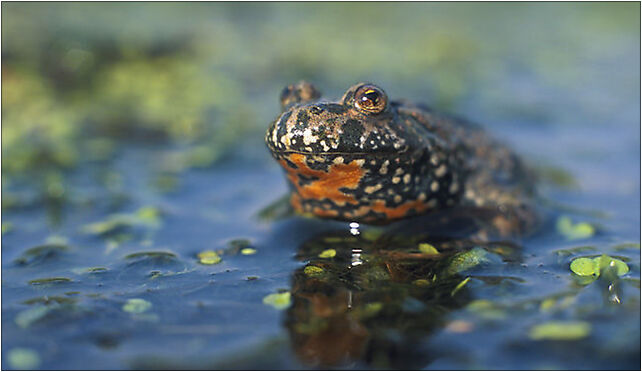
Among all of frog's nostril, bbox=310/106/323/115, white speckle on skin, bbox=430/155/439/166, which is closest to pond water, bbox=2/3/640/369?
white speckle on skin, bbox=430/155/439/166

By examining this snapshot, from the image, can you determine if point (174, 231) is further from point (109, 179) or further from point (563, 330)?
point (563, 330)

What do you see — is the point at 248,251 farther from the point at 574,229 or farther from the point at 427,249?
the point at 574,229

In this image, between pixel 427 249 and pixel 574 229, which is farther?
pixel 574 229

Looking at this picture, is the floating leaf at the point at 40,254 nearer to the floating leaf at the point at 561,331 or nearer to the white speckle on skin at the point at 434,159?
the white speckle on skin at the point at 434,159

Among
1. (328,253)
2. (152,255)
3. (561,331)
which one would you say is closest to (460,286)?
(561,331)

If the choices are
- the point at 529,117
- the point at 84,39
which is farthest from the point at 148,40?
the point at 529,117

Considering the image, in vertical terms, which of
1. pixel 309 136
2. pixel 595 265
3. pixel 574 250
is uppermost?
pixel 309 136
